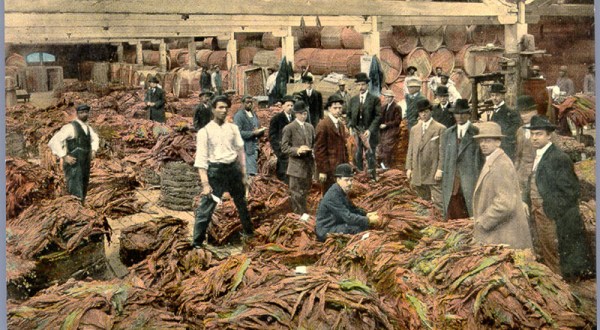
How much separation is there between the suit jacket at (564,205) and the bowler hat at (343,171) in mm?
1448

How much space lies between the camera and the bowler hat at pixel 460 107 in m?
7.24

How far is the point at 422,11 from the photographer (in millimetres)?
7508

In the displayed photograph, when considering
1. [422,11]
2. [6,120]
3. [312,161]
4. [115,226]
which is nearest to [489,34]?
[422,11]

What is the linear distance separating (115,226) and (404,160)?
231 cm

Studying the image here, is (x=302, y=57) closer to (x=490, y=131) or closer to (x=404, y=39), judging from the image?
(x=404, y=39)

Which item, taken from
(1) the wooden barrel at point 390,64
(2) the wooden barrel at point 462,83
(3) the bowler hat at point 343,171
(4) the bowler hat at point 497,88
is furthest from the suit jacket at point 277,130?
(4) the bowler hat at point 497,88

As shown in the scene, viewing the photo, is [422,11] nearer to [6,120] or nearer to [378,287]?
[378,287]

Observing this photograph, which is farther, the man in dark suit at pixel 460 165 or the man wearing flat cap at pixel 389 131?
the man wearing flat cap at pixel 389 131

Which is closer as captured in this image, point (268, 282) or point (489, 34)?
point (268, 282)

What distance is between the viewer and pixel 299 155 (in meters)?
7.08

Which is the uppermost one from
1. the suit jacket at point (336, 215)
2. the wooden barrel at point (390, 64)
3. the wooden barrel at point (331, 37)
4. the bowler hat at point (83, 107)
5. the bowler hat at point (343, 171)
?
the wooden barrel at point (331, 37)

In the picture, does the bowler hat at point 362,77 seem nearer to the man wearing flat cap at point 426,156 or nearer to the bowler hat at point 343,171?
the man wearing flat cap at point 426,156

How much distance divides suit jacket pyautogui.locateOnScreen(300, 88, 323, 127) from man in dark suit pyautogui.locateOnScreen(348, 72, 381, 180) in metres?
0.26

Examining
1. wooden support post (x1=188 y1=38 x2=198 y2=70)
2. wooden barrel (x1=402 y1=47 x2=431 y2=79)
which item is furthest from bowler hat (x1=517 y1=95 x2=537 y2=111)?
wooden support post (x1=188 y1=38 x2=198 y2=70)
